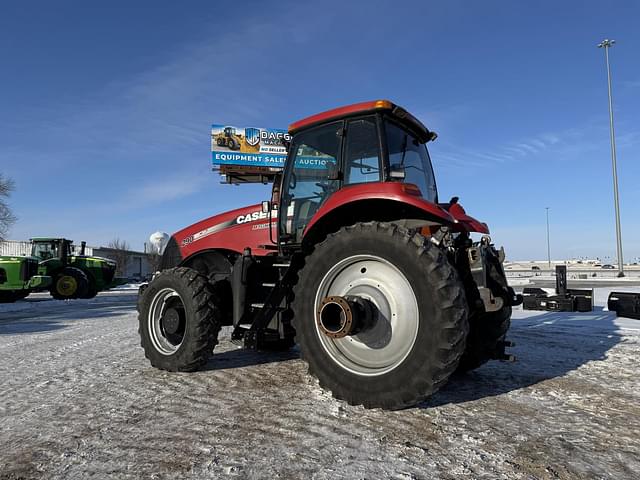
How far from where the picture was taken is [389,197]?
10.8 feet

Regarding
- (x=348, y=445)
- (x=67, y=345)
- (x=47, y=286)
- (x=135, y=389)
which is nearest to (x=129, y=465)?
(x=348, y=445)

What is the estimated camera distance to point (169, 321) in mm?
4477

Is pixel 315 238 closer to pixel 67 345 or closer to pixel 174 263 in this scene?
pixel 174 263

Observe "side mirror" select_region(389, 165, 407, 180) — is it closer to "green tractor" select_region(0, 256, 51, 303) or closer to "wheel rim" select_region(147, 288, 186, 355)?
"wheel rim" select_region(147, 288, 186, 355)

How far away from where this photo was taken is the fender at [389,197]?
10.6 ft

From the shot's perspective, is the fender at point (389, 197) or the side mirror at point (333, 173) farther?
the side mirror at point (333, 173)

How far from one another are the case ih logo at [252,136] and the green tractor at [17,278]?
24468 millimetres

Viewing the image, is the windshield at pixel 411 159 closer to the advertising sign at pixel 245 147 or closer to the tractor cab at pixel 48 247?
the tractor cab at pixel 48 247

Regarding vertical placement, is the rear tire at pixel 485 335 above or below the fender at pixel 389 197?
below

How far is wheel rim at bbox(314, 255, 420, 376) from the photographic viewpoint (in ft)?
10.3

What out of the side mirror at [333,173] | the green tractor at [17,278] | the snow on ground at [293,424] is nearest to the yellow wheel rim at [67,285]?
the green tractor at [17,278]

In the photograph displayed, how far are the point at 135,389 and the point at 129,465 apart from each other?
1.56 m

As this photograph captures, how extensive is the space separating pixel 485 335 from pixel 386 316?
1.32 metres

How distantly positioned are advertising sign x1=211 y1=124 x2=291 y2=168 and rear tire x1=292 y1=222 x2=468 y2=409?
1345 inches
